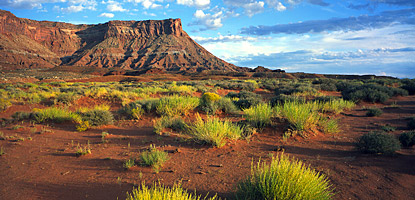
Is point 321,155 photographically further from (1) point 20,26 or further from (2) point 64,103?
(1) point 20,26

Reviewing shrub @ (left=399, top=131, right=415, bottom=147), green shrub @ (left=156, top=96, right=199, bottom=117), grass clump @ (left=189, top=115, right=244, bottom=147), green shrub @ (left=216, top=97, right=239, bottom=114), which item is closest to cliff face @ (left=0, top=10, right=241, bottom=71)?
green shrub @ (left=216, top=97, right=239, bottom=114)

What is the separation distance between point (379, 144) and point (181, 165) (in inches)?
167

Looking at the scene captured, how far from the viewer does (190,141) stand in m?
6.25

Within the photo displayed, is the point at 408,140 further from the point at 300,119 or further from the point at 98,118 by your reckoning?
the point at 98,118

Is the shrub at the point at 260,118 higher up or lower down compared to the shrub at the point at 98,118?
higher up

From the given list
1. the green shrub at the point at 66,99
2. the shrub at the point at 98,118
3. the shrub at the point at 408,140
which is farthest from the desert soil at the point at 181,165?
the green shrub at the point at 66,99

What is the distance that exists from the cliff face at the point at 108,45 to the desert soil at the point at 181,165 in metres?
98.0

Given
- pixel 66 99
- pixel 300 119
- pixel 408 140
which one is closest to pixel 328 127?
pixel 300 119

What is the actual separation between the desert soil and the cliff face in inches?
3859

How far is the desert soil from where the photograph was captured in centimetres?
372

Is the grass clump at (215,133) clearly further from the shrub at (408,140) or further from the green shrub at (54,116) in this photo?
the green shrub at (54,116)

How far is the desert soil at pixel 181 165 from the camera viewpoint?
3.72m

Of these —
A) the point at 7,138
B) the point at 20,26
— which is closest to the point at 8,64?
the point at 20,26

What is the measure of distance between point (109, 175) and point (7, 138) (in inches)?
190
